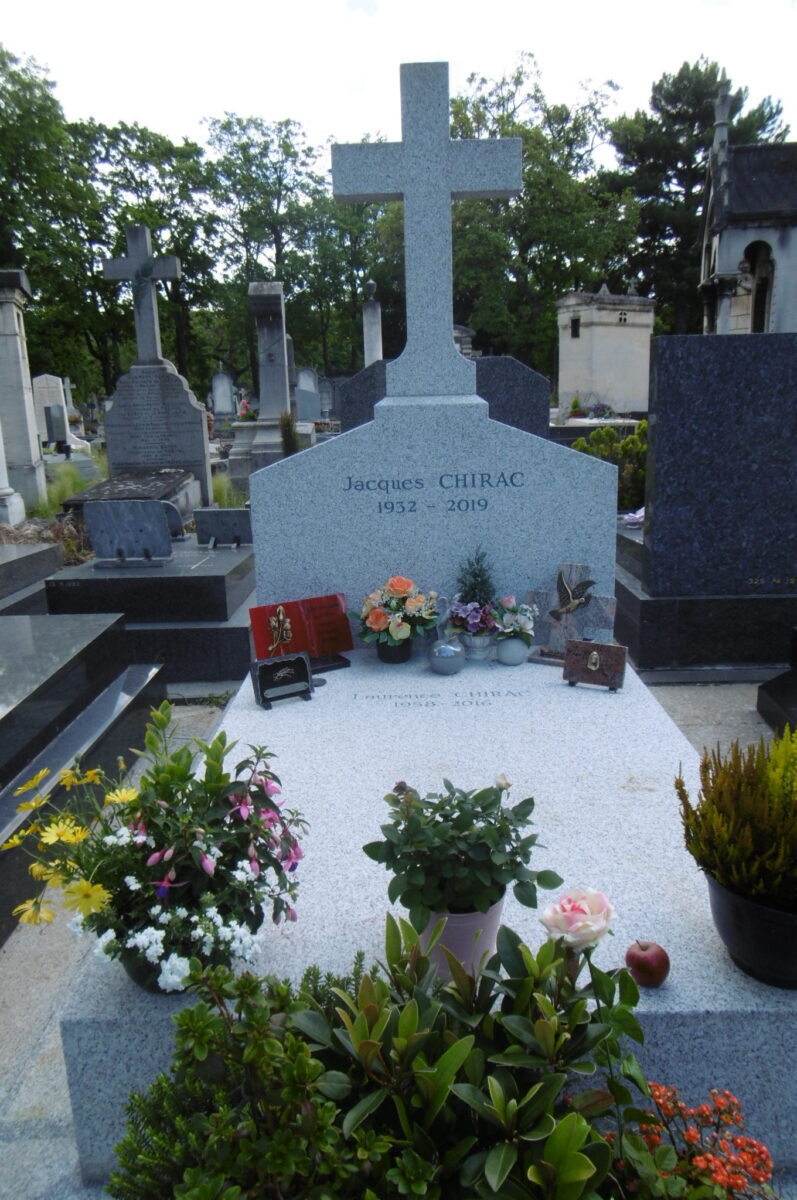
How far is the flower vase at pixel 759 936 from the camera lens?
6.06 feet

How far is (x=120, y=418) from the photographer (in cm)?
1093

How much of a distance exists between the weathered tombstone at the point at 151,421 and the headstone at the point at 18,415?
5.90 feet

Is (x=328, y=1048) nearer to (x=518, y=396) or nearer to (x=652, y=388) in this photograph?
(x=652, y=388)

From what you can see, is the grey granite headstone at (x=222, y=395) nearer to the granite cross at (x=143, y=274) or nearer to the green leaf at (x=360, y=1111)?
the granite cross at (x=143, y=274)

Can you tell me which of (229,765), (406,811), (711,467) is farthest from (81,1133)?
(711,467)

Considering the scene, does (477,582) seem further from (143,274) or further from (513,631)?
(143,274)

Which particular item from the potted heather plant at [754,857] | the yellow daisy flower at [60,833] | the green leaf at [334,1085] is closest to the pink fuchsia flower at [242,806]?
the yellow daisy flower at [60,833]

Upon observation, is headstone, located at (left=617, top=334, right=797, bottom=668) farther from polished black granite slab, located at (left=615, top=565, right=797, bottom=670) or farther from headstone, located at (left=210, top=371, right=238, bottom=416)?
headstone, located at (left=210, top=371, right=238, bottom=416)

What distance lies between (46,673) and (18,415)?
31.9ft

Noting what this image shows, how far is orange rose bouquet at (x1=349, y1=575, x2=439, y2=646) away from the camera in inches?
163

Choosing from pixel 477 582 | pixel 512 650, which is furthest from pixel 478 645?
pixel 477 582

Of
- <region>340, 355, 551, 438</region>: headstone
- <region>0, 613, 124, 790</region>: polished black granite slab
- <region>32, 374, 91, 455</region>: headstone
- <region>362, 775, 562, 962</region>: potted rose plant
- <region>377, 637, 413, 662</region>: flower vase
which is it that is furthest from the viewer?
<region>32, 374, 91, 455</region>: headstone

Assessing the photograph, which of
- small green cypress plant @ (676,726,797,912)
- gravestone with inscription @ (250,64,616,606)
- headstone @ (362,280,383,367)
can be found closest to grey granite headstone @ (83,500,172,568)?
gravestone with inscription @ (250,64,616,606)

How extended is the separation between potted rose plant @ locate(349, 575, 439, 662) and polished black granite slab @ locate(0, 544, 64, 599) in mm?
3910
